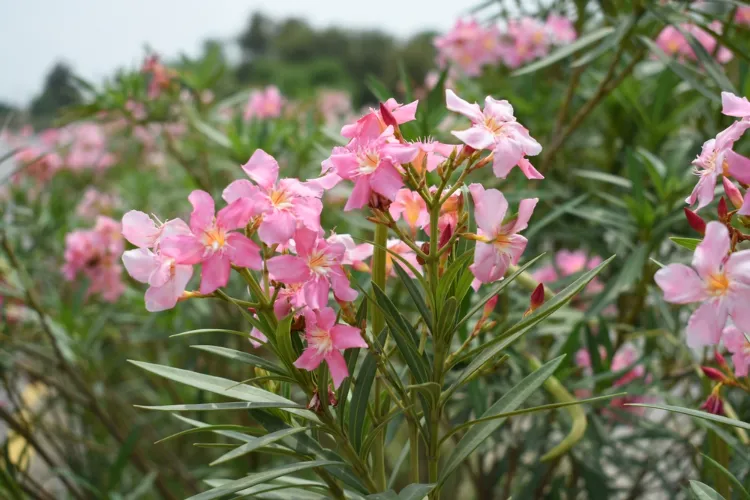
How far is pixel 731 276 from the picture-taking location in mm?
487

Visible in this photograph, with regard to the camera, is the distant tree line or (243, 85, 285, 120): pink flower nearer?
(243, 85, 285, 120): pink flower

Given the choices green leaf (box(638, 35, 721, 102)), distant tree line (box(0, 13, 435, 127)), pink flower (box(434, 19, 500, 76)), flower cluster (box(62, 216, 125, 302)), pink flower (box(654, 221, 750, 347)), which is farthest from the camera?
distant tree line (box(0, 13, 435, 127))

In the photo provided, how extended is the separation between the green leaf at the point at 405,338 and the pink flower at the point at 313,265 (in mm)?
42

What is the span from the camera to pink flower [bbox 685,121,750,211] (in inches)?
21.2

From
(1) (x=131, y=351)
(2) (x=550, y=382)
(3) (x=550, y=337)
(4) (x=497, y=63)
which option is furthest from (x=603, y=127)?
(1) (x=131, y=351)

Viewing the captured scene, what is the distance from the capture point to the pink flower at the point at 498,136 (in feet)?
1.84

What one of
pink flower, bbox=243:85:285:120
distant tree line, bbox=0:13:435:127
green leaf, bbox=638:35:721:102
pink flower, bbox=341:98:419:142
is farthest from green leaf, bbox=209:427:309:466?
distant tree line, bbox=0:13:435:127

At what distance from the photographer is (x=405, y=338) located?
1.89 ft

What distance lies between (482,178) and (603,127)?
0.44 m

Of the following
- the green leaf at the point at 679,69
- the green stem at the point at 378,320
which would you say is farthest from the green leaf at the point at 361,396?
the green leaf at the point at 679,69

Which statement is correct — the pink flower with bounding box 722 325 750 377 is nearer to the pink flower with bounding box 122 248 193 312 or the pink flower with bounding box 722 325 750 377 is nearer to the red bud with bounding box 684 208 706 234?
the red bud with bounding box 684 208 706 234

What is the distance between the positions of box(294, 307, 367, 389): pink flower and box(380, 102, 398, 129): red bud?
0.16 meters

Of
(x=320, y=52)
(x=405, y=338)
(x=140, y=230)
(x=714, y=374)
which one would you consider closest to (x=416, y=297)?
(x=405, y=338)

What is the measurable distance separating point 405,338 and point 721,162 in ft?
0.95
